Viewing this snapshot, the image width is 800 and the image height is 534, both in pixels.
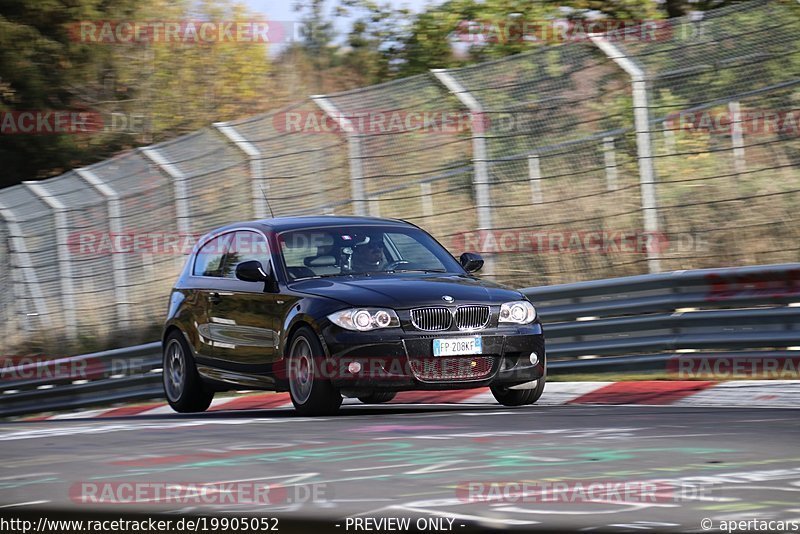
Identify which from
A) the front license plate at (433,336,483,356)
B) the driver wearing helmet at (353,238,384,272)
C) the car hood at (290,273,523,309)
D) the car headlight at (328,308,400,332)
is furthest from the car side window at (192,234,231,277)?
the front license plate at (433,336,483,356)

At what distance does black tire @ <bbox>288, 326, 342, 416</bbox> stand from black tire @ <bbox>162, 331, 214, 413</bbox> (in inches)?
77.3

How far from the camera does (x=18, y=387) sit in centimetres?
1778

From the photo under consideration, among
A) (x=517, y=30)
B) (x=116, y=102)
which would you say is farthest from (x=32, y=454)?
(x=116, y=102)

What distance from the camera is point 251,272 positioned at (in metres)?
10.7

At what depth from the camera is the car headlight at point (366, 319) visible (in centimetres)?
975

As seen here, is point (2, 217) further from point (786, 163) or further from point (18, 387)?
point (786, 163)

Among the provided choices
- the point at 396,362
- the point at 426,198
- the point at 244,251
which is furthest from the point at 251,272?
the point at 426,198

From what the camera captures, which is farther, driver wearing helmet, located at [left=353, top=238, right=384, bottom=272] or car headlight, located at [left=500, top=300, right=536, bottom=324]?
driver wearing helmet, located at [left=353, top=238, right=384, bottom=272]

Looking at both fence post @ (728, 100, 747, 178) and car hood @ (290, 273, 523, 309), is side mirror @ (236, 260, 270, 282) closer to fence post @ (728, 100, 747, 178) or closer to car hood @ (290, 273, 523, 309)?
car hood @ (290, 273, 523, 309)

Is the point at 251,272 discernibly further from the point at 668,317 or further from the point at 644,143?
the point at 644,143

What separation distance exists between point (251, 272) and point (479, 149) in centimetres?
387

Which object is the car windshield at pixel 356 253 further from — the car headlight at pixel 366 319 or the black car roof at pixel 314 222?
the car headlight at pixel 366 319

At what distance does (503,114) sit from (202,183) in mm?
5082

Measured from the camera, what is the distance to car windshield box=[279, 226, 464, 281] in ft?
→ 35.5
